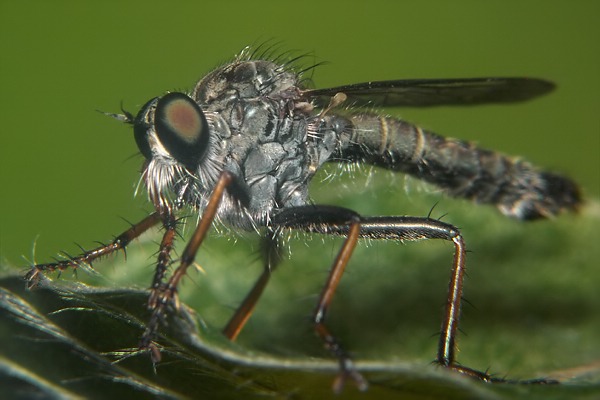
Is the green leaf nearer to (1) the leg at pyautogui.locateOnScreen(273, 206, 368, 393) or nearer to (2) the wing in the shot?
(1) the leg at pyautogui.locateOnScreen(273, 206, 368, 393)

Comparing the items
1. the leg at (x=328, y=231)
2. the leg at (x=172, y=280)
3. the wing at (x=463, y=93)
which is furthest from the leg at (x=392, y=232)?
the wing at (x=463, y=93)

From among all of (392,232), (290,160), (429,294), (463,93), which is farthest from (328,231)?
(463,93)

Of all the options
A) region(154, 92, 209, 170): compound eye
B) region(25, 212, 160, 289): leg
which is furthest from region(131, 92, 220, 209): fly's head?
A: region(25, 212, 160, 289): leg

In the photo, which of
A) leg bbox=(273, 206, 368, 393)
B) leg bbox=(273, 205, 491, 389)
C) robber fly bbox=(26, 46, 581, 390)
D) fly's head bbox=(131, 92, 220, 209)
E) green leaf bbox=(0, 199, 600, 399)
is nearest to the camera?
leg bbox=(273, 206, 368, 393)

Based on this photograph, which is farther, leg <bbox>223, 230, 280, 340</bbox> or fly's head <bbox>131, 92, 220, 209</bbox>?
leg <bbox>223, 230, 280, 340</bbox>

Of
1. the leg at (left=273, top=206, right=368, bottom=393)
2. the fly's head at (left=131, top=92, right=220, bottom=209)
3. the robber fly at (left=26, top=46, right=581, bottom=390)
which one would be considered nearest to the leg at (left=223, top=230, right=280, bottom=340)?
the robber fly at (left=26, top=46, right=581, bottom=390)

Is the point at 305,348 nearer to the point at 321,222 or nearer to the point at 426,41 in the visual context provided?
the point at 321,222

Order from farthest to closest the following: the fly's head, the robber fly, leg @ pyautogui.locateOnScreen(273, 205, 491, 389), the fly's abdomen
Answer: the fly's abdomen
the fly's head
the robber fly
leg @ pyautogui.locateOnScreen(273, 205, 491, 389)

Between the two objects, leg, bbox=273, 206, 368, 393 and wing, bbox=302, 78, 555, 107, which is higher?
wing, bbox=302, 78, 555, 107

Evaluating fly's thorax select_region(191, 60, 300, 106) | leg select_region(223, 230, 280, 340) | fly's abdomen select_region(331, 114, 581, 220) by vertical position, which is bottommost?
leg select_region(223, 230, 280, 340)
